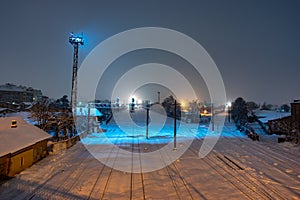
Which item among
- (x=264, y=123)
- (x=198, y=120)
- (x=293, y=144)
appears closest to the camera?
(x=293, y=144)

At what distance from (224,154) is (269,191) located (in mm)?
7953

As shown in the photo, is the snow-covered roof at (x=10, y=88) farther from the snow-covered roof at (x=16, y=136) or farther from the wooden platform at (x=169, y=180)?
the wooden platform at (x=169, y=180)

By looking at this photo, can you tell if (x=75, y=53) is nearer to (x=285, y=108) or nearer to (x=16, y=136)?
(x=16, y=136)

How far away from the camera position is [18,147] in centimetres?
1174

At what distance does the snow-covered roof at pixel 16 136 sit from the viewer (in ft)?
36.9

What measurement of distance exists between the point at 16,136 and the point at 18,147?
153 centimetres

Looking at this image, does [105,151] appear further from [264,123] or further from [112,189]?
[264,123]

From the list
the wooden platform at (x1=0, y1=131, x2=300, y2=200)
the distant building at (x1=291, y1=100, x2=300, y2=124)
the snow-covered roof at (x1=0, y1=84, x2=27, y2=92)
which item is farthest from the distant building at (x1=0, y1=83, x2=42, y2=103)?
the distant building at (x1=291, y1=100, x2=300, y2=124)

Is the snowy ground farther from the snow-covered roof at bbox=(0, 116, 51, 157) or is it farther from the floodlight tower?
the floodlight tower

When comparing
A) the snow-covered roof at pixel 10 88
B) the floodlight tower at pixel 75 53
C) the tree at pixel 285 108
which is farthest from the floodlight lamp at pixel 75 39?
the tree at pixel 285 108

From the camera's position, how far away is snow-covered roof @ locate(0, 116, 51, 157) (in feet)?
36.9

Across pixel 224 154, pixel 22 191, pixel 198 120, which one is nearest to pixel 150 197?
pixel 22 191

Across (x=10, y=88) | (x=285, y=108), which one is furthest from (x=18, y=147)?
(x=10, y=88)

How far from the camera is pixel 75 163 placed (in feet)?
47.3
